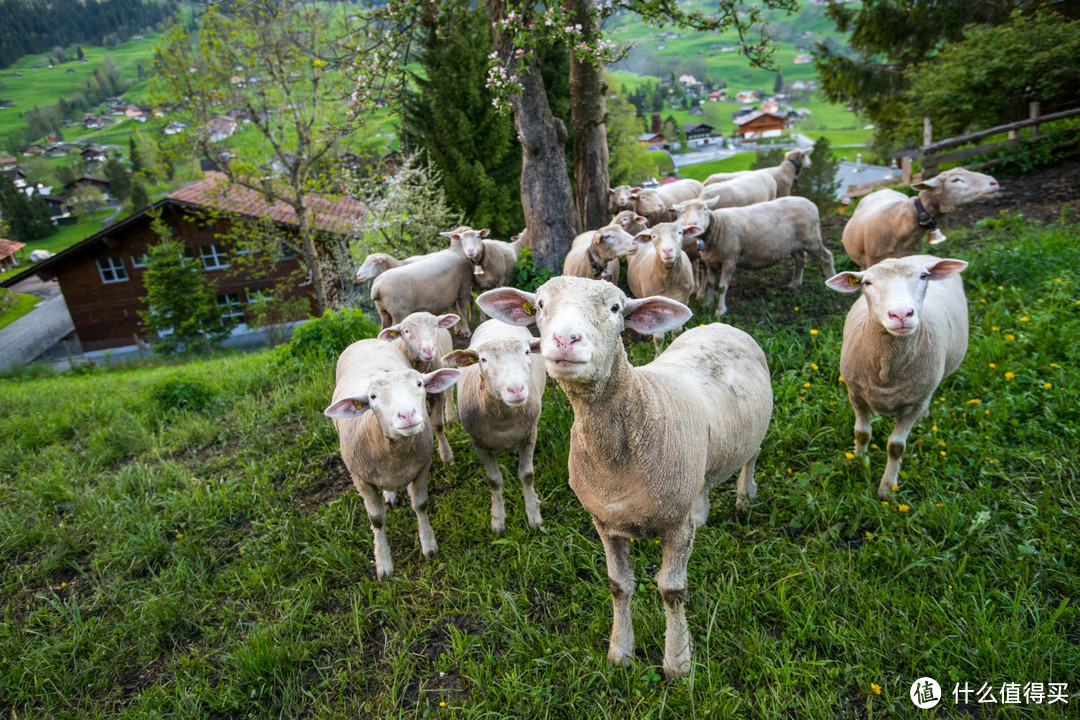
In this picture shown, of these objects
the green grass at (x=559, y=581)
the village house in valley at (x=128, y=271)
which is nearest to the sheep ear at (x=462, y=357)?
the green grass at (x=559, y=581)

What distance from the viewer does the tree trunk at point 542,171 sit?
28.1 feet

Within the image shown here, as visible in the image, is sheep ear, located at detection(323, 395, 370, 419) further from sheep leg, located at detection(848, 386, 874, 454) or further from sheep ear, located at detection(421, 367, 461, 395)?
sheep leg, located at detection(848, 386, 874, 454)

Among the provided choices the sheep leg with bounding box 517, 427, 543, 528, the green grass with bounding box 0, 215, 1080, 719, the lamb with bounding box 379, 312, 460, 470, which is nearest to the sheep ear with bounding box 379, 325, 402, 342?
the lamb with bounding box 379, 312, 460, 470

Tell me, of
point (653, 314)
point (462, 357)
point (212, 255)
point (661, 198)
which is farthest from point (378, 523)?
point (212, 255)

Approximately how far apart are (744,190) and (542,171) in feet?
14.5

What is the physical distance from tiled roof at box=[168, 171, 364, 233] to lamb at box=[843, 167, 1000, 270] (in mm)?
16894

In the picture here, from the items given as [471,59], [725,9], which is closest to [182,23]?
[471,59]

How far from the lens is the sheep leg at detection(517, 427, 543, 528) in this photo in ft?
14.8

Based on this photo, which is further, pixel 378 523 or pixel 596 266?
pixel 596 266

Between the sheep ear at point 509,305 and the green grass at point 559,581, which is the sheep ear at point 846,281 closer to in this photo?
the green grass at point 559,581

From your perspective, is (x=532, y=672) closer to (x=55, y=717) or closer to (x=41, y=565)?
(x=55, y=717)

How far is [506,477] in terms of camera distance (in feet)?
16.8

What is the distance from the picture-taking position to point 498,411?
169 inches

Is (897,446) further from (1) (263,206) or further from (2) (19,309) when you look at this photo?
(2) (19,309)
